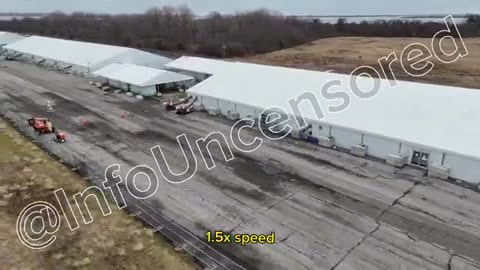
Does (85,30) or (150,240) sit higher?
(85,30)

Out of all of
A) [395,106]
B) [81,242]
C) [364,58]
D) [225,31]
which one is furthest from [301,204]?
[225,31]

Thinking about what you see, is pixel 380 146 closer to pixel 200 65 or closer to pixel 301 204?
pixel 301 204

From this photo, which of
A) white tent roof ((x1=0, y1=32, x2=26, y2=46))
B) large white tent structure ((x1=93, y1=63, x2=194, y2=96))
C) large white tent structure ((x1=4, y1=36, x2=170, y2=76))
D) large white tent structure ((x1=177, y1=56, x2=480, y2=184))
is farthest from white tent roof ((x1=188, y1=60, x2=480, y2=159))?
white tent roof ((x1=0, y1=32, x2=26, y2=46))

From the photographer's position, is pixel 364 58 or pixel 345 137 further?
pixel 364 58

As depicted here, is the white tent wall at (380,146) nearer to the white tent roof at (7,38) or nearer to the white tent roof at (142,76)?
the white tent roof at (142,76)

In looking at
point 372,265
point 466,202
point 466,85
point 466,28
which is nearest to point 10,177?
point 372,265

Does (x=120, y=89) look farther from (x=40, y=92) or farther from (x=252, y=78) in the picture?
(x=252, y=78)
